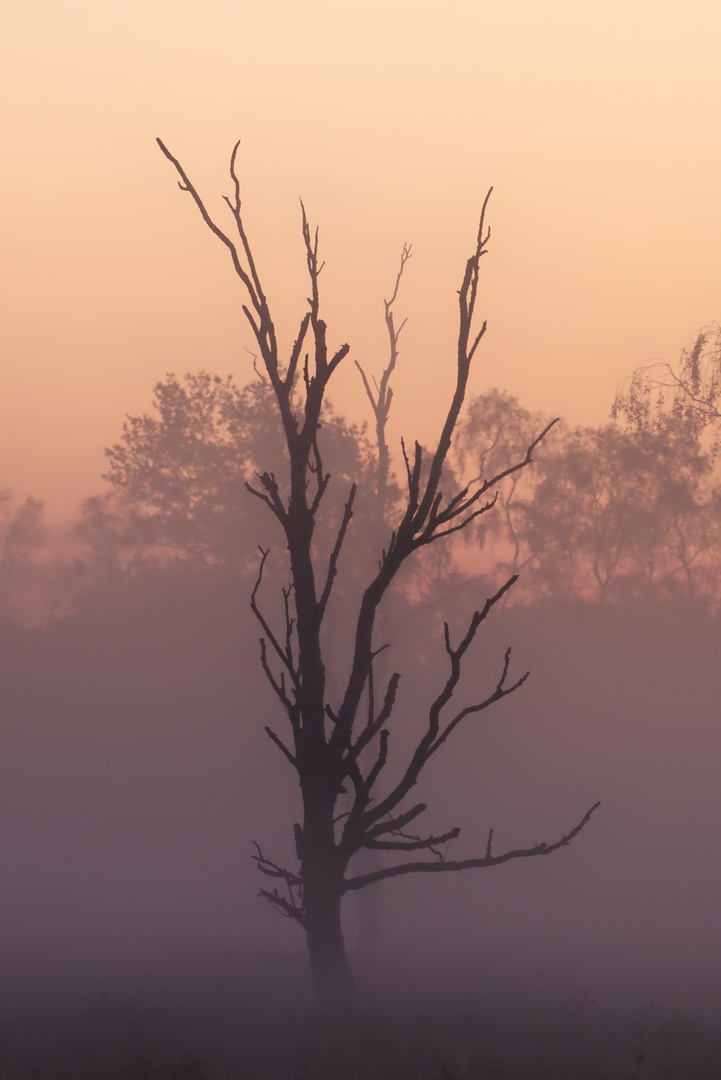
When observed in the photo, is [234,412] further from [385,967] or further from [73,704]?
[385,967]

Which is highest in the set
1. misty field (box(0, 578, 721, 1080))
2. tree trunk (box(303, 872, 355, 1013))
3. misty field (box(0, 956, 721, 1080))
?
misty field (box(0, 578, 721, 1080))

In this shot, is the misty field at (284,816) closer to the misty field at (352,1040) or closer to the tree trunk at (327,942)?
the misty field at (352,1040)

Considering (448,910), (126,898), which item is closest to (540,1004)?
(448,910)

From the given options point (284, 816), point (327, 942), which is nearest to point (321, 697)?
point (327, 942)

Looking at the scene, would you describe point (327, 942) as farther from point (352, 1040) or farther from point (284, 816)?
point (284, 816)

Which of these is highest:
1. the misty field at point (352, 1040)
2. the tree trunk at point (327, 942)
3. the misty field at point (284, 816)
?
the misty field at point (284, 816)

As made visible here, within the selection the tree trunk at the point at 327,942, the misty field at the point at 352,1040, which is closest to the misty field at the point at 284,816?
the misty field at the point at 352,1040

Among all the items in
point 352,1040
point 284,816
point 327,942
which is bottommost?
point 352,1040

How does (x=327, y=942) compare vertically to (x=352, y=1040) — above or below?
above

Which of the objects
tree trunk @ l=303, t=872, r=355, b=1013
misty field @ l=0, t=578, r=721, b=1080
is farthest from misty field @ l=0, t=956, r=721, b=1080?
misty field @ l=0, t=578, r=721, b=1080

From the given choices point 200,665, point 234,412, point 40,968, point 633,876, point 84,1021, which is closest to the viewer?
point 84,1021

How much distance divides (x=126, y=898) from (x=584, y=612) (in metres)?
21.9

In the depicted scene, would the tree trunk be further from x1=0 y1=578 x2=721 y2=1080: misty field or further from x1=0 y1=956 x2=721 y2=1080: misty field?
x1=0 y1=578 x2=721 y2=1080: misty field

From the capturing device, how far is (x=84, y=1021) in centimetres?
1106
